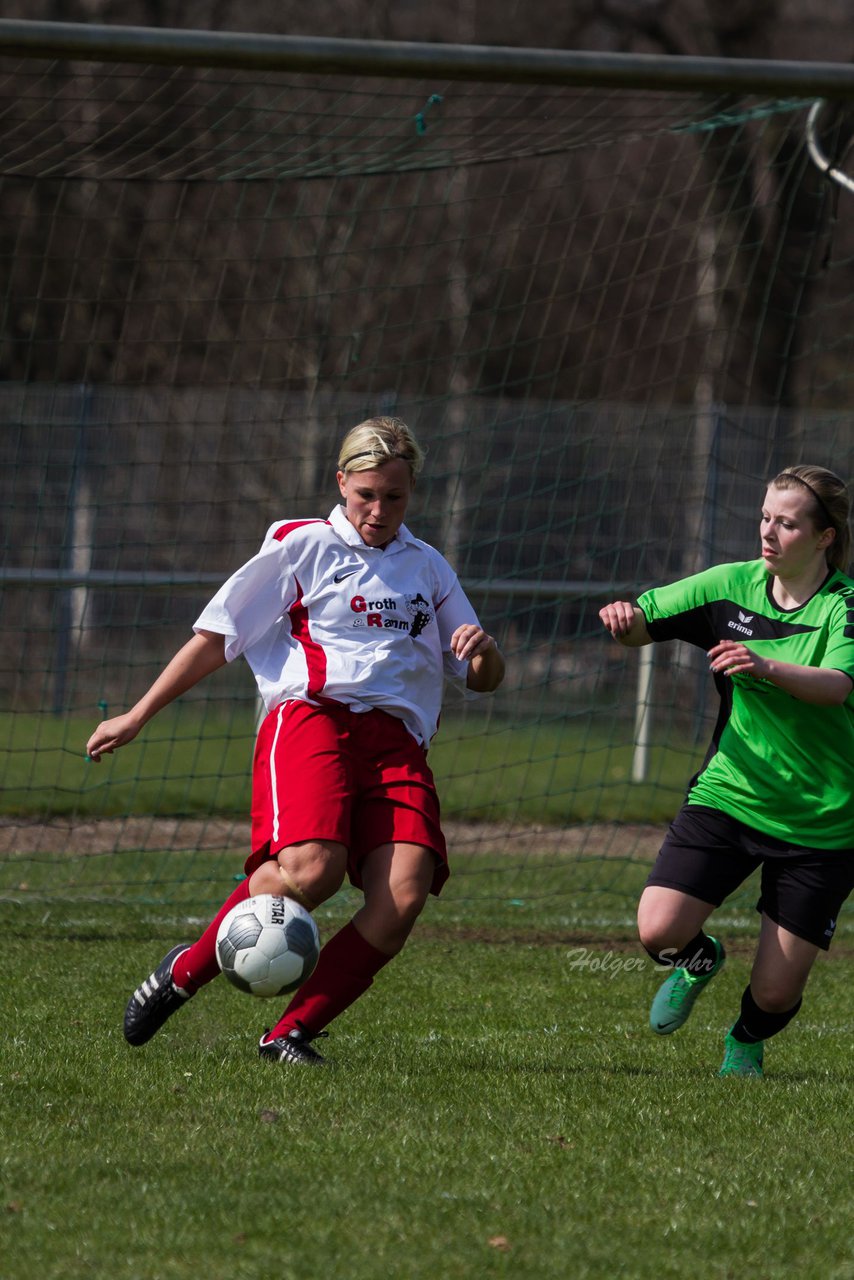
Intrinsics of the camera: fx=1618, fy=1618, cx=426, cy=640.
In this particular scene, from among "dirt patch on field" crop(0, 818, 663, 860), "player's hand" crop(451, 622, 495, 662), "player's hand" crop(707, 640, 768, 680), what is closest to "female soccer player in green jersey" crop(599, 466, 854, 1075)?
"player's hand" crop(707, 640, 768, 680)

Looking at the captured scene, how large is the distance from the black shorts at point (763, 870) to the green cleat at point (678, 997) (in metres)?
0.25

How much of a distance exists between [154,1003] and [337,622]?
1.15 metres

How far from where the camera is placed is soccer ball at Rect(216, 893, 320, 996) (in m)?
3.97

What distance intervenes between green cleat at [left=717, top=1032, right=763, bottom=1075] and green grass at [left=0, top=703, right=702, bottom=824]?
4.19 metres

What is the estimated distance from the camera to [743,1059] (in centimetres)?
461

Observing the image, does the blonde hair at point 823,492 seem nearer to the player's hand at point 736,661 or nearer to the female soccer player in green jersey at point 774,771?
the female soccer player in green jersey at point 774,771

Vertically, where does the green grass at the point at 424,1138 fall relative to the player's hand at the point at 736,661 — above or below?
below

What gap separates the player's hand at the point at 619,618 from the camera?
4441mm

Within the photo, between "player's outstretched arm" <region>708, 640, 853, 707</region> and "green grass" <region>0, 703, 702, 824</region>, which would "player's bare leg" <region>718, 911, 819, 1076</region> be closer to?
"player's outstretched arm" <region>708, 640, 853, 707</region>

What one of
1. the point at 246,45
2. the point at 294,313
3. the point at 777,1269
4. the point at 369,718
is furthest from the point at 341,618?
the point at 294,313

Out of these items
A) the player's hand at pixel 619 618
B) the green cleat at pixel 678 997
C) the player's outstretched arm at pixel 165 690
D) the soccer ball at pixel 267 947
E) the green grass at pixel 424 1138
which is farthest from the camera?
the green cleat at pixel 678 997

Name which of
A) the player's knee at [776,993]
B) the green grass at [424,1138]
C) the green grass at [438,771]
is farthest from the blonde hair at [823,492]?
the green grass at [438,771]

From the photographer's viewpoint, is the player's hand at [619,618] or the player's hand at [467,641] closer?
the player's hand at [467,641]

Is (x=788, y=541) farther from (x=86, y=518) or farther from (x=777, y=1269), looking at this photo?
(x=86, y=518)
